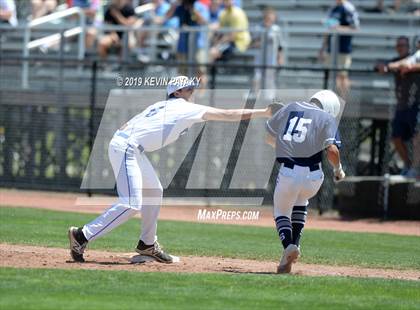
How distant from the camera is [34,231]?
15.1 metres

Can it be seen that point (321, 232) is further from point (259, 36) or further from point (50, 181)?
point (50, 181)

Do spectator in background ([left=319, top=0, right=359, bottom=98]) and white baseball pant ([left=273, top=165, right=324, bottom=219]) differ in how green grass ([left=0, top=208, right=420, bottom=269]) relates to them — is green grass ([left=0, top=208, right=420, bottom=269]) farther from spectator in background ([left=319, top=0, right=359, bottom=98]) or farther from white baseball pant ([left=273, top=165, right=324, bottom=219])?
spectator in background ([left=319, top=0, right=359, bottom=98])

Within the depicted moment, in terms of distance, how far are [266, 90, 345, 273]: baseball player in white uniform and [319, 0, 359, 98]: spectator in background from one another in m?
10.3

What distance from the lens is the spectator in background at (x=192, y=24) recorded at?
22.6 meters

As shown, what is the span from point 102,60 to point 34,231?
7.91m

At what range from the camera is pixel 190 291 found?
30.2 feet

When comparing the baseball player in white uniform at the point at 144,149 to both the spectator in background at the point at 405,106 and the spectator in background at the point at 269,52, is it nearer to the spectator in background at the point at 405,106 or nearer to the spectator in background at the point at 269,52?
the spectator in background at the point at 405,106

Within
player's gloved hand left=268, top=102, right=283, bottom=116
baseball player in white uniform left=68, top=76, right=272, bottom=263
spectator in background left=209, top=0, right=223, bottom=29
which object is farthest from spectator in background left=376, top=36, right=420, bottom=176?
baseball player in white uniform left=68, top=76, right=272, bottom=263

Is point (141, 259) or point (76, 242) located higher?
point (76, 242)

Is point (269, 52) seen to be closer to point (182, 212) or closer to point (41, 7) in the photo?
point (182, 212)

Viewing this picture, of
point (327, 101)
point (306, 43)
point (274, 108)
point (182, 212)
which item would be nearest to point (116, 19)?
point (306, 43)

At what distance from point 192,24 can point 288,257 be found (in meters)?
13.8

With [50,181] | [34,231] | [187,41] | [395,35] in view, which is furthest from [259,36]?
[34,231]

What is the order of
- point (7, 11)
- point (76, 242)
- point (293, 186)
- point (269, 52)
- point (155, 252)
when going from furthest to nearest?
1. point (7, 11)
2. point (269, 52)
3. point (155, 252)
4. point (76, 242)
5. point (293, 186)
